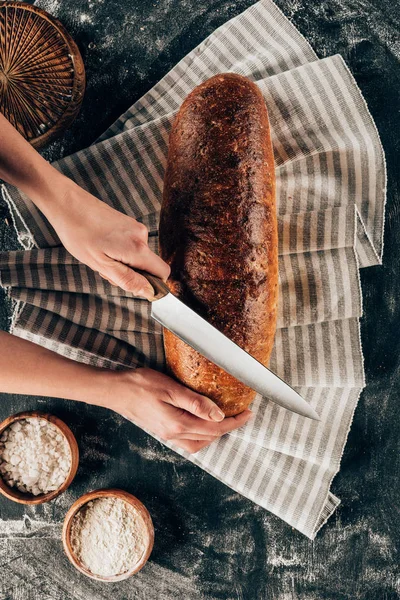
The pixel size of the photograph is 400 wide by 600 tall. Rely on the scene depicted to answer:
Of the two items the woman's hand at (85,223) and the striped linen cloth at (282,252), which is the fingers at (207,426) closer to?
the striped linen cloth at (282,252)

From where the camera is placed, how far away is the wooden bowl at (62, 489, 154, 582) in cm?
135

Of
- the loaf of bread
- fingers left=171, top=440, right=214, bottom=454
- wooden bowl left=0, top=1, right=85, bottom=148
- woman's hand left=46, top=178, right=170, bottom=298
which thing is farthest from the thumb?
wooden bowl left=0, top=1, right=85, bottom=148

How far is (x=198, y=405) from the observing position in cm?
117

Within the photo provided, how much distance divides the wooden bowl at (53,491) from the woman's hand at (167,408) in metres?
0.21

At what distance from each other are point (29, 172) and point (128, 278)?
1.00 ft

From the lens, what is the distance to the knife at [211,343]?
102 cm

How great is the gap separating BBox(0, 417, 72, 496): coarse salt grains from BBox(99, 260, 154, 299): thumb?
0.61 metres

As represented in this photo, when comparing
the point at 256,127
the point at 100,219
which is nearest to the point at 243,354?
the point at 100,219

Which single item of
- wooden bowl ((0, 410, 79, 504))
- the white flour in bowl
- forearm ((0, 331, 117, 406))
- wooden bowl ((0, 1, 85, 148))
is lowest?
the white flour in bowl

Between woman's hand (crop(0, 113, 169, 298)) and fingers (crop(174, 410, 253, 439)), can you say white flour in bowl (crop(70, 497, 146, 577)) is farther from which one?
woman's hand (crop(0, 113, 169, 298))

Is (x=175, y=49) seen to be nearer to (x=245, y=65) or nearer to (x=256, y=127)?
(x=245, y=65)

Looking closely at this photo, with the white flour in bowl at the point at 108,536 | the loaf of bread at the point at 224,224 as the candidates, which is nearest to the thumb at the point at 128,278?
the loaf of bread at the point at 224,224

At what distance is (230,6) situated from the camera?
140 cm

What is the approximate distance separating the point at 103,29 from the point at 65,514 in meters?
1.35
